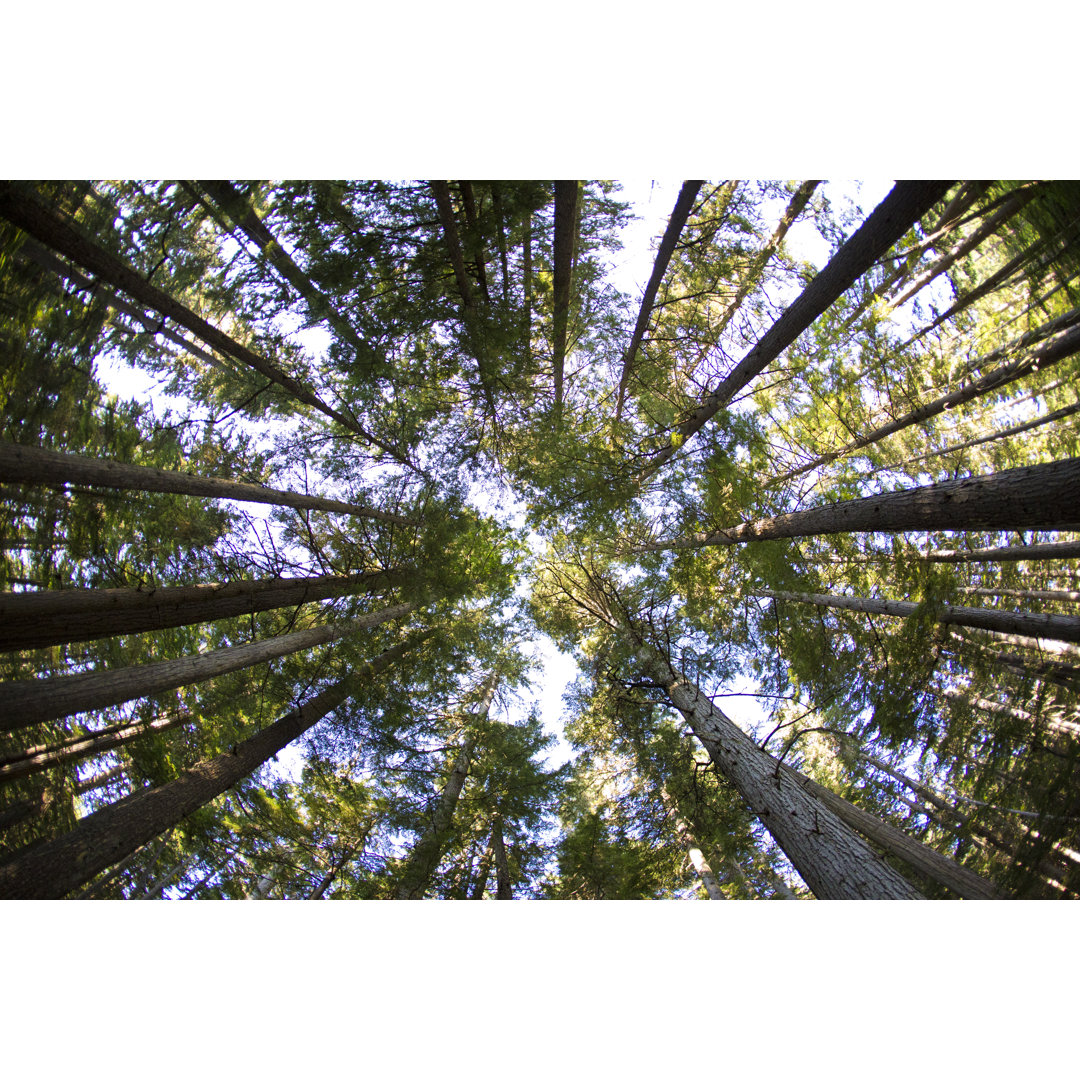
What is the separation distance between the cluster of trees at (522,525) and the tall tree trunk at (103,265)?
29mm

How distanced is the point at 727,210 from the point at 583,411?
9.81ft

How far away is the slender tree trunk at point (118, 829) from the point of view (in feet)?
8.29

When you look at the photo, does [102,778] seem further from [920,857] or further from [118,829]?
[920,857]

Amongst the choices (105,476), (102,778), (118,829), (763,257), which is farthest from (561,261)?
(102,778)

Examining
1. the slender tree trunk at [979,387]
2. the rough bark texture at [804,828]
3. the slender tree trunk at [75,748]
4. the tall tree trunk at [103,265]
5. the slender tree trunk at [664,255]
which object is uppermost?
the slender tree trunk at [664,255]

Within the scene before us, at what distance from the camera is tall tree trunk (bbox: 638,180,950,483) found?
2.82 metres

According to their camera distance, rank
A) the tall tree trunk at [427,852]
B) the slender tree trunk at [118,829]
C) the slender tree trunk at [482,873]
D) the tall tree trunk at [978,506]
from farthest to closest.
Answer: the slender tree trunk at [482,873] → the tall tree trunk at [427,852] → the slender tree trunk at [118,829] → the tall tree trunk at [978,506]

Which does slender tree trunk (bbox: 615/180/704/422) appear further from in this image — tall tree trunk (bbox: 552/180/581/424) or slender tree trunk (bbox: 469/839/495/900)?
slender tree trunk (bbox: 469/839/495/900)

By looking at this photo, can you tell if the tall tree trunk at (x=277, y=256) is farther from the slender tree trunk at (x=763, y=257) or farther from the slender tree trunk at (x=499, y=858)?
the slender tree trunk at (x=499, y=858)

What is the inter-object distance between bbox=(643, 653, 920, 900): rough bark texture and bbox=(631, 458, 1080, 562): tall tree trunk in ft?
5.98

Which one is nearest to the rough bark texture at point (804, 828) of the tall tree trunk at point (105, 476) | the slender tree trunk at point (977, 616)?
the slender tree trunk at point (977, 616)

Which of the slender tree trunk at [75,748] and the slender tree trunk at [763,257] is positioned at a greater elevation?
the slender tree trunk at [763,257]
